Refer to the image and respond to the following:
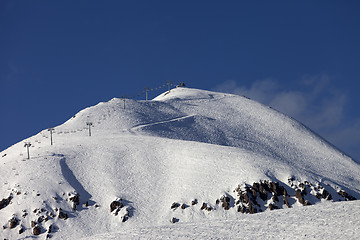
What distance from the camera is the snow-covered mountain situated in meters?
54.2

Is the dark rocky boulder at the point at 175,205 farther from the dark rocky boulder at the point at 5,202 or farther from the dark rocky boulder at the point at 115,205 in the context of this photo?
the dark rocky boulder at the point at 5,202

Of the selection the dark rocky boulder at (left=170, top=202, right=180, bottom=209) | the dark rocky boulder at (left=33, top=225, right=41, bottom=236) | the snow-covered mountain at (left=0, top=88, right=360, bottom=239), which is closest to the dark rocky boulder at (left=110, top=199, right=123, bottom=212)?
the snow-covered mountain at (left=0, top=88, right=360, bottom=239)

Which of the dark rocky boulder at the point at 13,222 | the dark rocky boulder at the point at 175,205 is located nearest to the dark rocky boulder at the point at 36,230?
the dark rocky boulder at the point at 13,222

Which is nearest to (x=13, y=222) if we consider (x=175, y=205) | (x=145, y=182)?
(x=145, y=182)

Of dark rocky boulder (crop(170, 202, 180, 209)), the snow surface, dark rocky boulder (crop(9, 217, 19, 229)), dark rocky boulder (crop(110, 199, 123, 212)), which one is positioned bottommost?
the snow surface

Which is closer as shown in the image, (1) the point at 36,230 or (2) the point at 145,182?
(1) the point at 36,230

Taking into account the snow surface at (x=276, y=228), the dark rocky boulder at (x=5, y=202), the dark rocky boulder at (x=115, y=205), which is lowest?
the snow surface at (x=276, y=228)

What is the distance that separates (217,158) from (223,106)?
5376 centimetres

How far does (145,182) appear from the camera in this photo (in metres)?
63.6

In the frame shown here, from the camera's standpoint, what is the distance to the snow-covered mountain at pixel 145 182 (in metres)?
54.2

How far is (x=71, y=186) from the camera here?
60781 mm

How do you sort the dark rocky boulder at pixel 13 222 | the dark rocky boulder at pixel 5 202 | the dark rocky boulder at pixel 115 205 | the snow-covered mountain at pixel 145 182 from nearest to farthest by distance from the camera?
the dark rocky boulder at pixel 13 222 < the snow-covered mountain at pixel 145 182 < the dark rocky boulder at pixel 5 202 < the dark rocky boulder at pixel 115 205

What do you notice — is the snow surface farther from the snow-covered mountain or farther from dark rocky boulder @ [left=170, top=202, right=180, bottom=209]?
dark rocky boulder @ [left=170, top=202, right=180, bottom=209]

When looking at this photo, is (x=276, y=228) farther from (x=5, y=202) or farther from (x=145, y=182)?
(x=5, y=202)
